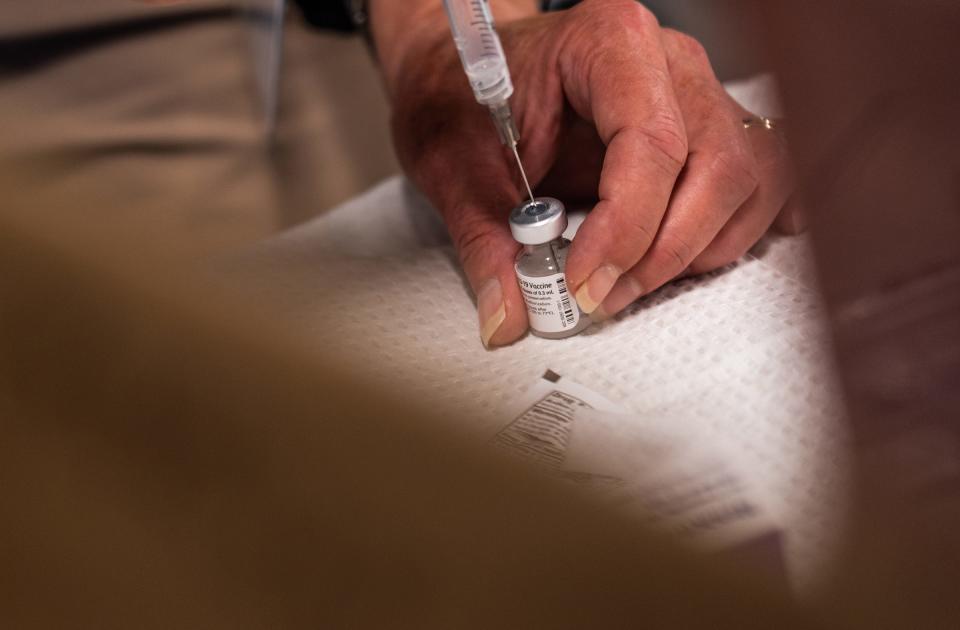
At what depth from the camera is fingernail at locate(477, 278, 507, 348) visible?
0.56m

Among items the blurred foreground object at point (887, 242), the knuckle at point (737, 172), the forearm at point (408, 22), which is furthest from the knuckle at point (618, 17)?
the blurred foreground object at point (887, 242)

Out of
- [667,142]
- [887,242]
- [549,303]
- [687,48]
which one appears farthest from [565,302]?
[887,242]

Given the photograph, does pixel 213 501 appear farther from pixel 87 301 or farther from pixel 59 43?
pixel 59 43

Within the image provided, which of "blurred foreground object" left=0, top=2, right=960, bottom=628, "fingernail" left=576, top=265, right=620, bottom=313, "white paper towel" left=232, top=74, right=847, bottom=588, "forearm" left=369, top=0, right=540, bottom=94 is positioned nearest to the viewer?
"blurred foreground object" left=0, top=2, right=960, bottom=628

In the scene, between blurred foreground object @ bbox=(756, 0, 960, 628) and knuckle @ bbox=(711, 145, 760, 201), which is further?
knuckle @ bbox=(711, 145, 760, 201)

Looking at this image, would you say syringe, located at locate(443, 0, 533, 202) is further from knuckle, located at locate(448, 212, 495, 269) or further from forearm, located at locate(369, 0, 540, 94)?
forearm, located at locate(369, 0, 540, 94)

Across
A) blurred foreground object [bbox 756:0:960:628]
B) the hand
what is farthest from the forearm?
blurred foreground object [bbox 756:0:960:628]

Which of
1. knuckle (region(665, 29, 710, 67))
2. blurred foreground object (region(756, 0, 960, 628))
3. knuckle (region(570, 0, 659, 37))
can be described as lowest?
knuckle (region(665, 29, 710, 67))

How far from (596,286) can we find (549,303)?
3 cm

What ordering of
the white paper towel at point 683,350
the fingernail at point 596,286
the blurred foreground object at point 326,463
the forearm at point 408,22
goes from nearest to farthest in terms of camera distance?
the blurred foreground object at point 326,463 → the white paper towel at point 683,350 → the fingernail at point 596,286 → the forearm at point 408,22

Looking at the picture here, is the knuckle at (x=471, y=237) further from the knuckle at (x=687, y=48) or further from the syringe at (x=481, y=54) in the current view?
the knuckle at (x=687, y=48)

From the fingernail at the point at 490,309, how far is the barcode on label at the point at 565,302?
0.04m

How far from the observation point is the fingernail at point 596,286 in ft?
1.75

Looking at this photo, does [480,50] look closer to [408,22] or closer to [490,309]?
[490,309]
